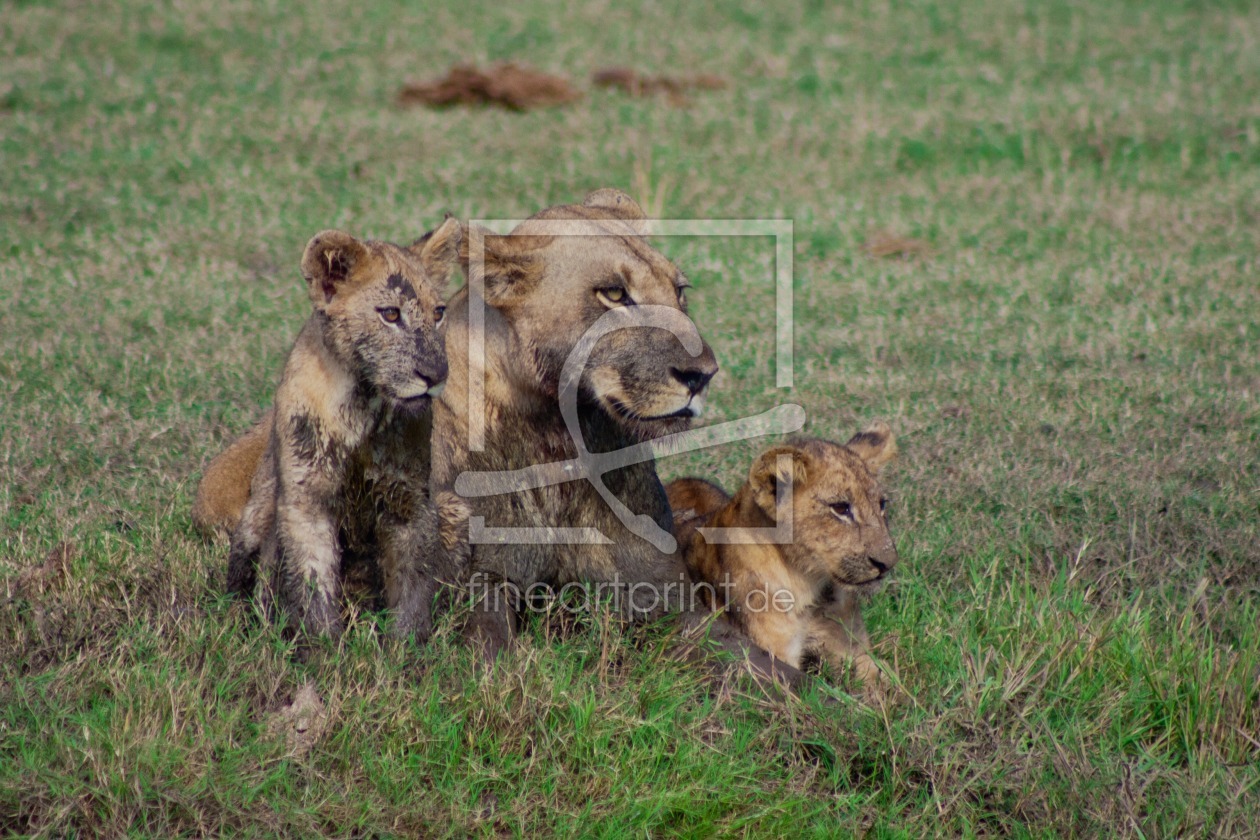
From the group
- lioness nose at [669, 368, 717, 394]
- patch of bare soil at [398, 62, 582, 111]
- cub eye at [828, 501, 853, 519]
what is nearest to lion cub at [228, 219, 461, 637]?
lioness nose at [669, 368, 717, 394]

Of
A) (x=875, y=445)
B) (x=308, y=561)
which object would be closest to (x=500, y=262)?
(x=308, y=561)

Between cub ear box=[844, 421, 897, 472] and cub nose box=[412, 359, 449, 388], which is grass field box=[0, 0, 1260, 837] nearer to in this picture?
cub ear box=[844, 421, 897, 472]

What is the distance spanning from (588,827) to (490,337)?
5.12 ft

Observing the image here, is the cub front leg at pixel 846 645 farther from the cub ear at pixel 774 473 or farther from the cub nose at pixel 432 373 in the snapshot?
the cub nose at pixel 432 373

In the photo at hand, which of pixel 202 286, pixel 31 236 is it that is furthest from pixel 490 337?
pixel 31 236

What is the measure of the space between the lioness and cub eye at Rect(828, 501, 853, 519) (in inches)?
25.4

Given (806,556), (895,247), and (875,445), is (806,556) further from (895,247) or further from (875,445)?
(895,247)

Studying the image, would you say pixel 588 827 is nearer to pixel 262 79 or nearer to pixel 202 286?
pixel 202 286

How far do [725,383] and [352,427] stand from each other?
13.4ft

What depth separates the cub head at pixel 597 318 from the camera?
14.5ft

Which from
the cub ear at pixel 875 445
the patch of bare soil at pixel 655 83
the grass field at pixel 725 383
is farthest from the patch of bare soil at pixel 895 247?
the cub ear at pixel 875 445

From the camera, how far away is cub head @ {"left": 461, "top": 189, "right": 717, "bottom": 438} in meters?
4.41

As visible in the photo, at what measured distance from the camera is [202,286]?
9414 mm

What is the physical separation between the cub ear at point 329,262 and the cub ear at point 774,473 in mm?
1549
